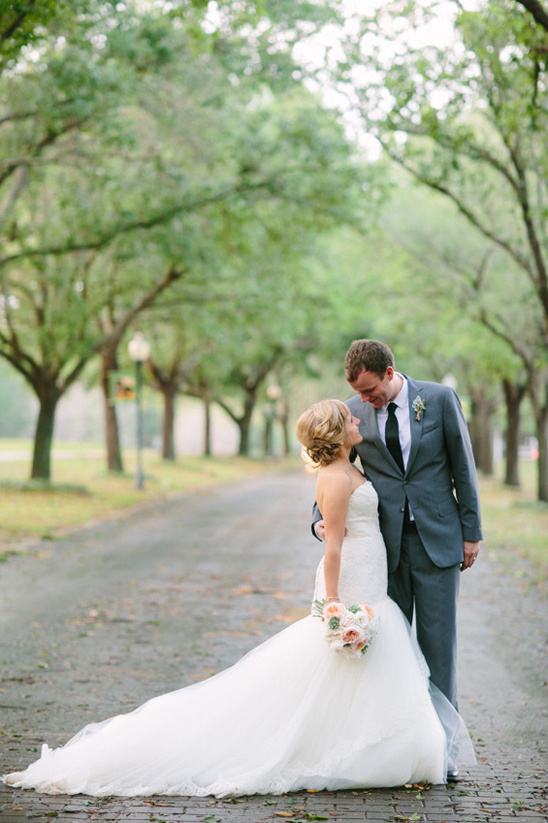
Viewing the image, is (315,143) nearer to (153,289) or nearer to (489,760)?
(153,289)

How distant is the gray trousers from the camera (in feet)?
15.8

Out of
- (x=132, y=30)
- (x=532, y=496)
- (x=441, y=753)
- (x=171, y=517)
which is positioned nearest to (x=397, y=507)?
(x=441, y=753)

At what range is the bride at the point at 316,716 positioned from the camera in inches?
173

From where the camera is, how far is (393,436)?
4969mm

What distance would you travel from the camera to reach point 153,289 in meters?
25.5

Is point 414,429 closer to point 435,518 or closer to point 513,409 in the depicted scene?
point 435,518

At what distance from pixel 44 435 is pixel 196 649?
54.2 ft

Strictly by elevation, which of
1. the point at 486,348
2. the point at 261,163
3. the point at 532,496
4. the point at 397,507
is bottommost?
the point at 532,496

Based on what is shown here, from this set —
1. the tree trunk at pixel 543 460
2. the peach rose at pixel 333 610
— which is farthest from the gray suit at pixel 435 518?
the tree trunk at pixel 543 460

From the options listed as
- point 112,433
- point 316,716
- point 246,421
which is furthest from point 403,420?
point 246,421

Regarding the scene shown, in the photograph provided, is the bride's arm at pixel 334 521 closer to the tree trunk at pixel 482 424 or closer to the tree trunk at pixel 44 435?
the tree trunk at pixel 44 435

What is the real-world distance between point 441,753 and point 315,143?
52.6 ft

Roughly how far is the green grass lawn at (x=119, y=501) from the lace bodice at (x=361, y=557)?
7.82m

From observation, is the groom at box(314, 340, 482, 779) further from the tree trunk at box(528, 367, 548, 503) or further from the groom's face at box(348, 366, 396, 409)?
the tree trunk at box(528, 367, 548, 503)
